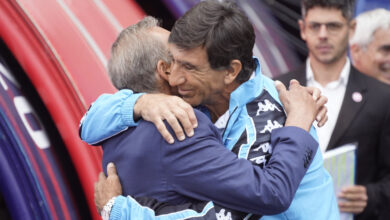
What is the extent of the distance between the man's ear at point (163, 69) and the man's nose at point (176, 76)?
1 cm

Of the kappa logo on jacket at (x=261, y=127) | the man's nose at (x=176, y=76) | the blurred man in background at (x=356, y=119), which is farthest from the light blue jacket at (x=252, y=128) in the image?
the blurred man in background at (x=356, y=119)

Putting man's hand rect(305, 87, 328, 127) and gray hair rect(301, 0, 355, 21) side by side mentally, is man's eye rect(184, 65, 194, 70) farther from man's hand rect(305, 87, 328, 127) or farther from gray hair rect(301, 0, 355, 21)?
gray hair rect(301, 0, 355, 21)

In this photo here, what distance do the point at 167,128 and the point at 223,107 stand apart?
12.8 inches

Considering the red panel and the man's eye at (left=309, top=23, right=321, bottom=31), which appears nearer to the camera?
the red panel

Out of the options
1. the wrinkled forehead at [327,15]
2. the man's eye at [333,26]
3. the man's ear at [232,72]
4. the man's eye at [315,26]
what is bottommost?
the man's eye at [333,26]

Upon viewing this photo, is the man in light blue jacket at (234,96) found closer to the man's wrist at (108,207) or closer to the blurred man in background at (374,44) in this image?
the man's wrist at (108,207)

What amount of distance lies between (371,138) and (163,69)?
1.30 metres

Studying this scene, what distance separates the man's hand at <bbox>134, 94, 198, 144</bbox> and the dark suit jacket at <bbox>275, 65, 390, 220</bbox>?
1277mm

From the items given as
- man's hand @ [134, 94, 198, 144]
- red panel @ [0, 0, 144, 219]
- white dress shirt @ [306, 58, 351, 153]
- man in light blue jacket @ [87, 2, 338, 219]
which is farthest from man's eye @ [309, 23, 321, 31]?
man's hand @ [134, 94, 198, 144]

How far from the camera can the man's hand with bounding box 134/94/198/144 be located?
128 cm

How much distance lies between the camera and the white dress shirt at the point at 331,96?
2.49 m

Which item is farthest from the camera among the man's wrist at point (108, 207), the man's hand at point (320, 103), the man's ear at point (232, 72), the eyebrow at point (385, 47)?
the eyebrow at point (385, 47)

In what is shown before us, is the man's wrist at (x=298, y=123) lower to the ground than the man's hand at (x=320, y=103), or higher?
higher

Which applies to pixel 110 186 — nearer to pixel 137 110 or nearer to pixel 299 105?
pixel 137 110
